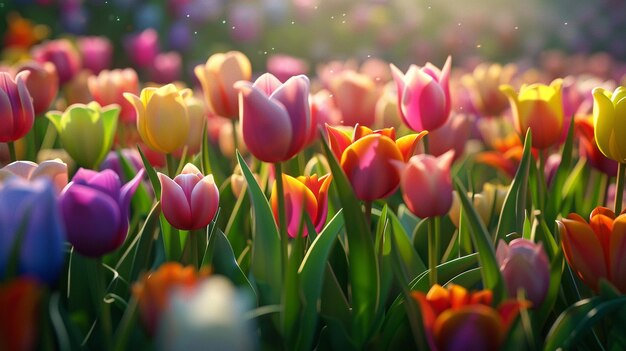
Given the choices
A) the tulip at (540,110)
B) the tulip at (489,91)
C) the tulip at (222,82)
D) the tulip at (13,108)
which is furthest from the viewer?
the tulip at (489,91)

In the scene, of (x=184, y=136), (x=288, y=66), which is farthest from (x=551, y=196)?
(x=288, y=66)

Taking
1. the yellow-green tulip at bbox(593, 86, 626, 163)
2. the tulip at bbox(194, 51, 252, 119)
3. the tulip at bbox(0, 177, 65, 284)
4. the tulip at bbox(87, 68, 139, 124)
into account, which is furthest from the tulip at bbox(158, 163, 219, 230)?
the tulip at bbox(87, 68, 139, 124)

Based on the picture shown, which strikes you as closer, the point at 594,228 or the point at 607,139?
the point at 594,228

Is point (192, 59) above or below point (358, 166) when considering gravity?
below

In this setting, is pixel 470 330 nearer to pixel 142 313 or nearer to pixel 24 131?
pixel 142 313

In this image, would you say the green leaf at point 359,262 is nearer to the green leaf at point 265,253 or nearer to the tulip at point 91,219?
the green leaf at point 265,253

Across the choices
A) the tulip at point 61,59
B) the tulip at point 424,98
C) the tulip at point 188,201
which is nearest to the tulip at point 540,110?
the tulip at point 424,98

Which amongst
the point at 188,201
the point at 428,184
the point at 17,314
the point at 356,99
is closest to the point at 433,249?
the point at 428,184

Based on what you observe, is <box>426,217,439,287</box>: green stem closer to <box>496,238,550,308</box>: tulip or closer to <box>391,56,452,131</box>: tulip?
<box>496,238,550,308</box>: tulip
